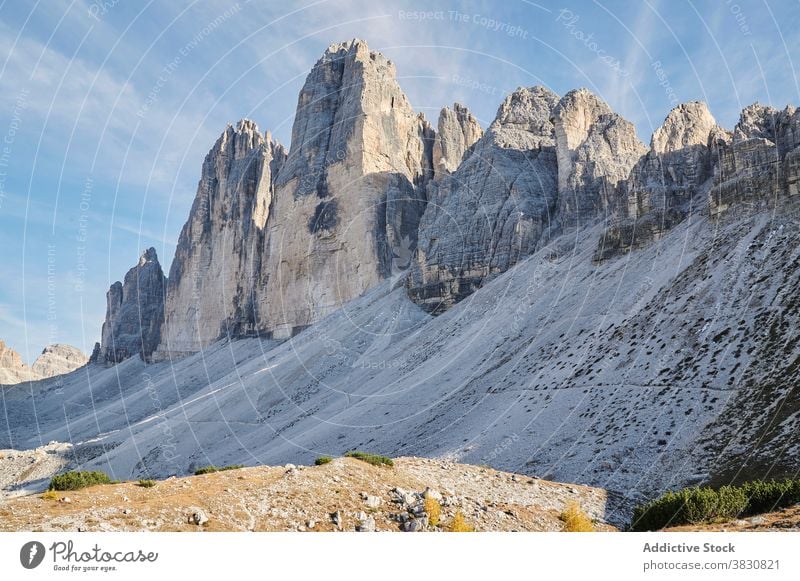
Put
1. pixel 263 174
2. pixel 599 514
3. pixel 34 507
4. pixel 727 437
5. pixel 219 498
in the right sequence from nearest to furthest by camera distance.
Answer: pixel 34 507 → pixel 219 498 → pixel 599 514 → pixel 727 437 → pixel 263 174

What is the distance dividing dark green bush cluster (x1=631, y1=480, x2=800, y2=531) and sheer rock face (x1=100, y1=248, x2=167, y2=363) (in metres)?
152

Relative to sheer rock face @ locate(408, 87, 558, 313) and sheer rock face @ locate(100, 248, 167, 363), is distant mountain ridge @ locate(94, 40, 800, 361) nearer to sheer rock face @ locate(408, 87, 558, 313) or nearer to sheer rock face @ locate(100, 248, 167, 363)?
sheer rock face @ locate(408, 87, 558, 313)

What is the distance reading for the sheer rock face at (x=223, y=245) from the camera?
13400 centimetres

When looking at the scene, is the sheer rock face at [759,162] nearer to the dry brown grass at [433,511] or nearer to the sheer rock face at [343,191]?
the dry brown grass at [433,511]

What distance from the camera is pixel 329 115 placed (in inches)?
4577

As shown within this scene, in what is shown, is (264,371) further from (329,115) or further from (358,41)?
(358,41)

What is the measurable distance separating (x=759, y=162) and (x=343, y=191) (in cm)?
7173

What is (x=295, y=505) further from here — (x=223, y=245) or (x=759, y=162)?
(x=223, y=245)

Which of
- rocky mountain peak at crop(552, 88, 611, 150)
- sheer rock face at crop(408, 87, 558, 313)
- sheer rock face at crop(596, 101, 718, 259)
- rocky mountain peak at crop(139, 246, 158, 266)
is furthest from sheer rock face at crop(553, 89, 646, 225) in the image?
rocky mountain peak at crop(139, 246, 158, 266)

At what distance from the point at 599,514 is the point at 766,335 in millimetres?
16071

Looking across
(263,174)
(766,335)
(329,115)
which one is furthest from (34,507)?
(263,174)

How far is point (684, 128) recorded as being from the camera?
64.6 meters

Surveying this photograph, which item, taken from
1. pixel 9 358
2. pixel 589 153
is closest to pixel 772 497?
pixel 589 153

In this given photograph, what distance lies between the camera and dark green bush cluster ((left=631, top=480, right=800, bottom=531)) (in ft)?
55.3
